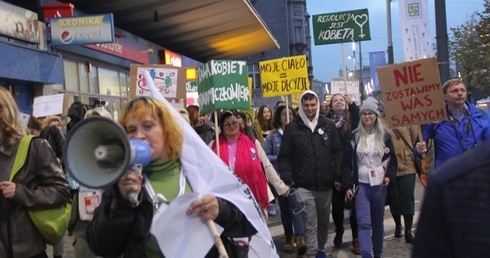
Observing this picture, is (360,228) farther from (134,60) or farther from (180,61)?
(180,61)

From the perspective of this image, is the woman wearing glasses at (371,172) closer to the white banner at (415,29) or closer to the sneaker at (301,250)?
the sneaker at (301,250)

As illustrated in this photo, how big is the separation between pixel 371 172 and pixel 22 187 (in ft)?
13.6

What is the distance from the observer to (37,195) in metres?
3.18

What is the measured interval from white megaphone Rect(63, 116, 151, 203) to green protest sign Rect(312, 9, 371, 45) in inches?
497

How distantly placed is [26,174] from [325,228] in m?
4.18

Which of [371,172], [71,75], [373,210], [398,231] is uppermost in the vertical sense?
[71,75]

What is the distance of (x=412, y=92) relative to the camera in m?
6.34

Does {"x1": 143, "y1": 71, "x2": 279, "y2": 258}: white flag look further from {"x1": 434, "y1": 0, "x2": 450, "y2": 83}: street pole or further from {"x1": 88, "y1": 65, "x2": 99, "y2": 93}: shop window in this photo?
{"x1": 88, "y1": 65, "x2": 99, "y2": 93}: shop window

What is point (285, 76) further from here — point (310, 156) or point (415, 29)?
point (310, 156)

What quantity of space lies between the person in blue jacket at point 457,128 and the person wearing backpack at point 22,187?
3.85m

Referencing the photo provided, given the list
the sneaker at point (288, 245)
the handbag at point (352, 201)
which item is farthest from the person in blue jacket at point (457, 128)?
the sneaker at point (288, 245)

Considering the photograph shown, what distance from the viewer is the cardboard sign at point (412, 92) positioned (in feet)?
19.9

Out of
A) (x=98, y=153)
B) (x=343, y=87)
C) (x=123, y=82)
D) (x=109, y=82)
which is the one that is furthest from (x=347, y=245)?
(x=123, y=82)

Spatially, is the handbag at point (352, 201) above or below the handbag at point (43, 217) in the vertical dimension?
below
